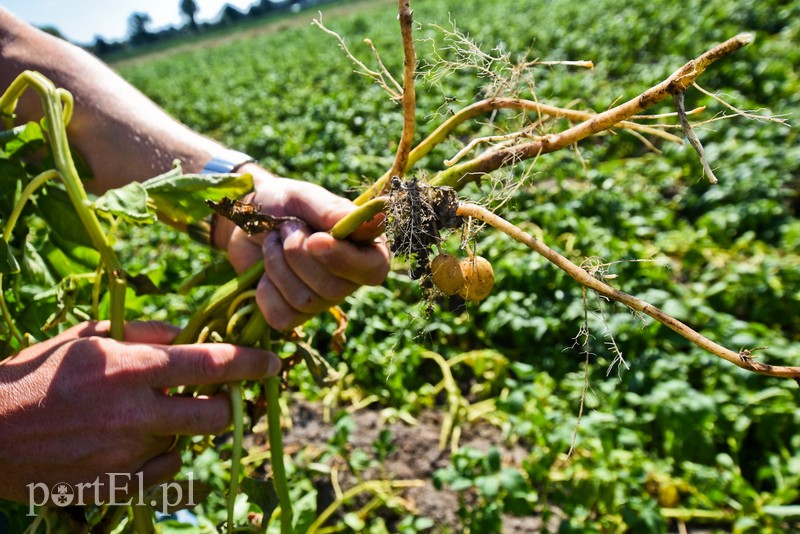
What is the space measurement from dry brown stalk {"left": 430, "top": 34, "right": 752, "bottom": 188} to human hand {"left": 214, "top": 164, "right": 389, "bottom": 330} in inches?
7.5

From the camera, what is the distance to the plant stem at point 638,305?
0.80 m

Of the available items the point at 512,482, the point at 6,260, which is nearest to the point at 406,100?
the point at 6,260

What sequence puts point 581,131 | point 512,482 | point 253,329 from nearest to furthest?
1. point 581,131
2. point 253,329
3. point 512,482

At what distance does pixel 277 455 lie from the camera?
1167mm

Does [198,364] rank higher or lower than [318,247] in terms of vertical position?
lower

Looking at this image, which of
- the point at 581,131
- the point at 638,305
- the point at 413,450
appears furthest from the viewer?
the point at 413,450

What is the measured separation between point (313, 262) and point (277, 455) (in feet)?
1.34

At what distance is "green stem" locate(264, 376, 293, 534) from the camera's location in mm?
1146

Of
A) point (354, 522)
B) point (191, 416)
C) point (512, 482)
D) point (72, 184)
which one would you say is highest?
point (72, 184)

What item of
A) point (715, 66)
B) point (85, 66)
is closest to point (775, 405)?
point (85, 66)

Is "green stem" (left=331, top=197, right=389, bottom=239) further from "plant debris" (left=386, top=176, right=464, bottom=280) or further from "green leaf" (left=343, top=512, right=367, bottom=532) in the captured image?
"green leaf" (left=343, top=512, right=367, bottom=532)

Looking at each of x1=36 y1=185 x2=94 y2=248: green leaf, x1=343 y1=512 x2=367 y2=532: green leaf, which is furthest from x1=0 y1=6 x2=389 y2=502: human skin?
x1=343 y1=512 x2=367 y2=532: green leaf

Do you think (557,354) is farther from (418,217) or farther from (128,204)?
(128,204)

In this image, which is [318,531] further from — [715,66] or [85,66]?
[715,66]
